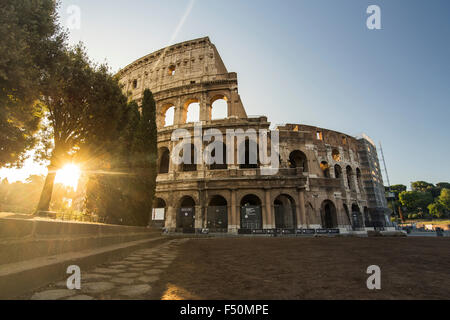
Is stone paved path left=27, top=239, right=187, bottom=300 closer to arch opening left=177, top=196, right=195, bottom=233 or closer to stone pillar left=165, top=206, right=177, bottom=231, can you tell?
arch opening left=177, top=196, right=195, bottom=233

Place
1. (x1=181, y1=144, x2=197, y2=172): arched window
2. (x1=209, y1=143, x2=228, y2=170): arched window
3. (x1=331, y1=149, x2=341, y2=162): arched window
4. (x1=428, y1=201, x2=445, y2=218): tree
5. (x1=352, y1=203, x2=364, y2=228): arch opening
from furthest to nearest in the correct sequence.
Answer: (x1=428, y1=201, x2=445, y2=218): tree, (x1=331, y1=149, x2=341, y2=162): arched window, (x1=352, y1=203, x2=364, y2=228): arch opening, (x1=209, y1=143, x2=228, y2=170): arched window, (x1=181, y1=144, x2=197, y2=172): arched window

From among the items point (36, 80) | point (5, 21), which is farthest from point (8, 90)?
point (5, 21)

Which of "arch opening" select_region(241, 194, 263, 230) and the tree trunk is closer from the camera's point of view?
the tree trunk

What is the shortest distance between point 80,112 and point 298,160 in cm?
2292

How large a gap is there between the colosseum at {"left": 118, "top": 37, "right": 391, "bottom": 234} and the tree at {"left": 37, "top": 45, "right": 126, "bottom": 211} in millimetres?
3671

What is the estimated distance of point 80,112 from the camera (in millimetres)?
10695

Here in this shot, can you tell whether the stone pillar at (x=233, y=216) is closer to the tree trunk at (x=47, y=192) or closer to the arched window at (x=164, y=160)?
the arched window at (x=164, y=160)

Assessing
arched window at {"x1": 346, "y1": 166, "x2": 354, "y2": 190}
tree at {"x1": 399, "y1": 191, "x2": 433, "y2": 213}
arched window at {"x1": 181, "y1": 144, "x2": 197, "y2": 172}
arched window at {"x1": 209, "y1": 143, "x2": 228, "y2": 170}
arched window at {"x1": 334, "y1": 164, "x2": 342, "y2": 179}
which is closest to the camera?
arched window at {"x1": 181, "y1": 144, "x2": 197, "y2": 172}

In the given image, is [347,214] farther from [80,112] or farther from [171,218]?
[80,112]

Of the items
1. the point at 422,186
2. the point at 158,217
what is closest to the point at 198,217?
the point at 158,217
